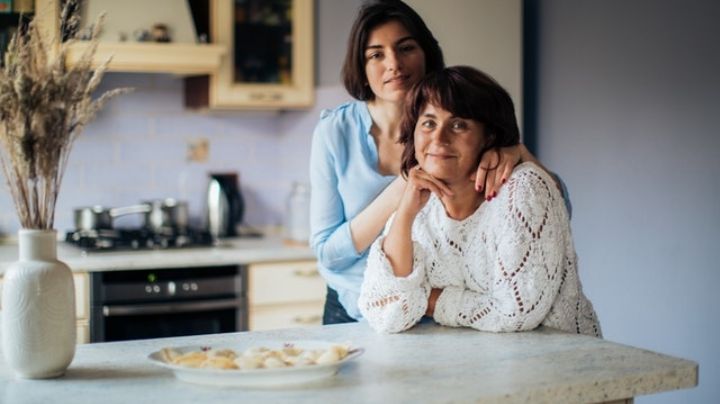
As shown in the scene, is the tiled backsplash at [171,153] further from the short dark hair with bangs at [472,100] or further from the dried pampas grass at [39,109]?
the dried pampas grass at [39,109]

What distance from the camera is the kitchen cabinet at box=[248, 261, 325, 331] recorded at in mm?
4047

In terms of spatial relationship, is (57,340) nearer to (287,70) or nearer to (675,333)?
(675,333)

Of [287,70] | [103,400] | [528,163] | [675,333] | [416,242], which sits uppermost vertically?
[287,70]

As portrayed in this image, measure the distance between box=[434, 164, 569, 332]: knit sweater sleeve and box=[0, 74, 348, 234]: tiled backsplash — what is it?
7.12 ft

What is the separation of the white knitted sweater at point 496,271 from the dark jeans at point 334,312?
614 millimetres

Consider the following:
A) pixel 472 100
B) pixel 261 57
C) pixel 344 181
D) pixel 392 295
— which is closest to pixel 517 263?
pixel 392 295

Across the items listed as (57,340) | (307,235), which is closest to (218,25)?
(307,235)

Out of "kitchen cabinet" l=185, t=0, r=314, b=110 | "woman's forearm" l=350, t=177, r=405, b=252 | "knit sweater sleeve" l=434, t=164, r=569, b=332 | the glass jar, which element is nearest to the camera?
"knit sweater sleeve" l=434, t=164, r=569, b=332

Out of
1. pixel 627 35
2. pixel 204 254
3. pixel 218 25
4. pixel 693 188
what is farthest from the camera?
pixel 218 25

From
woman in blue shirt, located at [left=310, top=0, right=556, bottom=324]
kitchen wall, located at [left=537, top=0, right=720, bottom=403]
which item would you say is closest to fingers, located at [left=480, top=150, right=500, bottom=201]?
woman in blue shirt, located at [left=310, top=0, right=556, bottom=324]

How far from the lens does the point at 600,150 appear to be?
Answer: 3.69 meters

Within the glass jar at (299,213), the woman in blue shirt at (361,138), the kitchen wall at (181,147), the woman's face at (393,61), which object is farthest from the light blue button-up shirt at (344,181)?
the glass jar at (299,213)

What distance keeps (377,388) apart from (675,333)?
1937mm

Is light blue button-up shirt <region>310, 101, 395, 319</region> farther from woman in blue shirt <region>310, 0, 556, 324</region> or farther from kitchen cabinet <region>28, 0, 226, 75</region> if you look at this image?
kitchen cabinet <region>28, 0, 226, 75</region>
